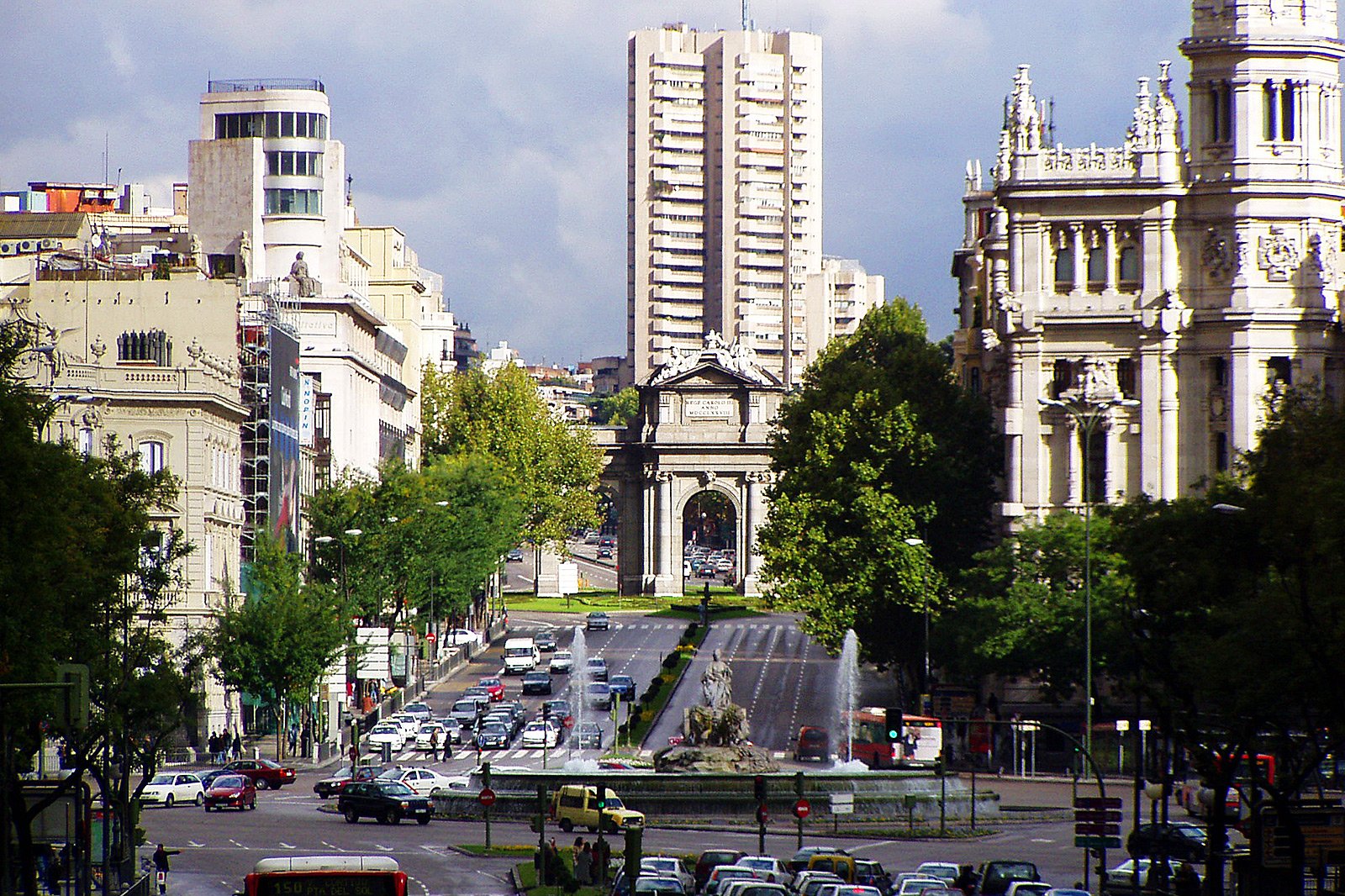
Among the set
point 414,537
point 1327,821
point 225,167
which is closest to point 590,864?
point 1327,821

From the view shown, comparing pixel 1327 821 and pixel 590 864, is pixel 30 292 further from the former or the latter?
pixel 1327 821

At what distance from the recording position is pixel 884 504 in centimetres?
10100

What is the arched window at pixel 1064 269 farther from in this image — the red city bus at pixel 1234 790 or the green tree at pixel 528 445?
the green tree at pixel 528 445

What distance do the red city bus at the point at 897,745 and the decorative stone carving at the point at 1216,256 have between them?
71.7 feet

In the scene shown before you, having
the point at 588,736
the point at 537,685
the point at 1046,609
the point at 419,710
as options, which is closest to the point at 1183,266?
the point at 1046,609

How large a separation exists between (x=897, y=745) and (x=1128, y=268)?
2236cm

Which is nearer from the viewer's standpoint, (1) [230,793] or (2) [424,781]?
(1) [230,793]

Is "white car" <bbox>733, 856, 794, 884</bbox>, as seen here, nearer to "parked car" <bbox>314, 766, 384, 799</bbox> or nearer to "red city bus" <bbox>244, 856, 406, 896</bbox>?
"red city bus" <bbox>244, 856, 406, 896</bbox>


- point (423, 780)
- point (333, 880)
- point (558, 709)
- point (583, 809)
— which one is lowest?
point (583, 809)

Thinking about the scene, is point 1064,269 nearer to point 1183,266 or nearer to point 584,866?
point 1183,266

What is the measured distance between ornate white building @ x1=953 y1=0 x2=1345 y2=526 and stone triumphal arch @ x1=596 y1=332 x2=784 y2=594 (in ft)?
262

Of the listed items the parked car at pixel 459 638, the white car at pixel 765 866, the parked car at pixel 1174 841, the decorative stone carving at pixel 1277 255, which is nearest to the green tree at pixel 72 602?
the white car at pixel 765 866

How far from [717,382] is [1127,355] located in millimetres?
83786

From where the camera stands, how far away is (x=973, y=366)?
125625mm
